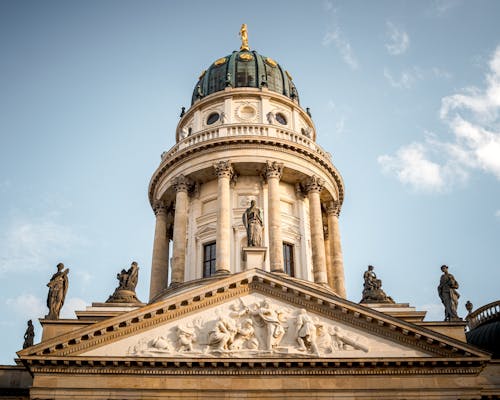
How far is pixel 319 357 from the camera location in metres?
25.0

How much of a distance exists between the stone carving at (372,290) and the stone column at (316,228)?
129 inches

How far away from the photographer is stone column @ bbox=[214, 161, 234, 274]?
3684 centimetres

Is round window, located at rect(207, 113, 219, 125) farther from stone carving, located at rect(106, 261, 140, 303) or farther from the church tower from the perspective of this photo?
stone carving, located at rect(106, 261, 140, 303)

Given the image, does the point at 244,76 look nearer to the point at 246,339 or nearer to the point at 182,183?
the point at 182,183

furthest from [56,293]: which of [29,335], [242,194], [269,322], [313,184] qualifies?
[313,184]

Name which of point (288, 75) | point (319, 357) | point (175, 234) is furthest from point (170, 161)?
point (319, 357)

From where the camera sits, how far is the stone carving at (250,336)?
2525 cm

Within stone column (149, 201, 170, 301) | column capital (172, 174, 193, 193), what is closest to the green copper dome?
column capital (172, 174, 193, 193)

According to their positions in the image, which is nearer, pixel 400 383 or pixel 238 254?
pixel 400 383

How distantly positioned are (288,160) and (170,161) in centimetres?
A: 770

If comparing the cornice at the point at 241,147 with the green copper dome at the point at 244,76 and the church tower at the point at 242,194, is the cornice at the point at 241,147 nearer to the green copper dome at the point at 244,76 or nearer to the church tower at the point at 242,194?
the church tower at the point at 242,194

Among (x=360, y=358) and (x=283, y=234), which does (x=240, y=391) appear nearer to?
(x=360, y=358)

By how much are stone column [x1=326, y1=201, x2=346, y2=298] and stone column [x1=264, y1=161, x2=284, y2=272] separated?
5123mm

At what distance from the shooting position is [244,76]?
46.5m
